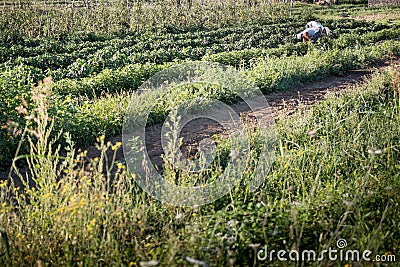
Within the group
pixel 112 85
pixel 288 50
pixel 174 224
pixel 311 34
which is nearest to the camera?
pixel 174 224

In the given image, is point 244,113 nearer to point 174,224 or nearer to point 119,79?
point 119,79

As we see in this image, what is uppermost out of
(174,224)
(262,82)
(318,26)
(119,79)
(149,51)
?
(318,26)

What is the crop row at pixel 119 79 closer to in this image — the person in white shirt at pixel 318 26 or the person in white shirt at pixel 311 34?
the person in white shirt at pixel 311 34

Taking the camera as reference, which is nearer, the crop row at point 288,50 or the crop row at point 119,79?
the crop row at point 119,79

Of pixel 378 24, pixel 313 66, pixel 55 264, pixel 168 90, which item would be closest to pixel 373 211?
pixel 55 264

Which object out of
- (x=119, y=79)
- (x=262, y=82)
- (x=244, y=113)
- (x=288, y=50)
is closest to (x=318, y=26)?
(x=288, y=50)

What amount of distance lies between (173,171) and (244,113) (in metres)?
3.81

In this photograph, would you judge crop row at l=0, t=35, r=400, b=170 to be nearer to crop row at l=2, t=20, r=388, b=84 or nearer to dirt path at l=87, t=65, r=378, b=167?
dirt path at l=87, t=65, r=378, b=167

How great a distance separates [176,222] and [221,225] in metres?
0.44

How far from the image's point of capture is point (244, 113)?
25.6 ft

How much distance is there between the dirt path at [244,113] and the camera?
615 cm

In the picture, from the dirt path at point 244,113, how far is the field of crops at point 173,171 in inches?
7.9

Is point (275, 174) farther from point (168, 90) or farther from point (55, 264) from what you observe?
point (168, 90)

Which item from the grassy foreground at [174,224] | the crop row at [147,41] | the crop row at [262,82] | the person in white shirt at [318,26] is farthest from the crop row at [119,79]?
the grassy foreground at [174,224]
